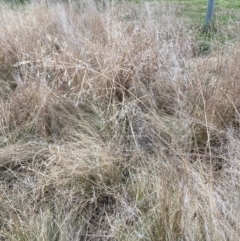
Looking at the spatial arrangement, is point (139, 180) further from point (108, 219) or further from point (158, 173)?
→ point (108, 219)

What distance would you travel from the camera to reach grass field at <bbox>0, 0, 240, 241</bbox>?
1532mm

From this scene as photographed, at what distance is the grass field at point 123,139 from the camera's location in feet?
5.03

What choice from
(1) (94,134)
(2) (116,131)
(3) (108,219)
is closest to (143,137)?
(2) (116,131)

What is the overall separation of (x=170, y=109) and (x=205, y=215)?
3.28 ft

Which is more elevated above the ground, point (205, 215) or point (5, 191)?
point (205, 215)

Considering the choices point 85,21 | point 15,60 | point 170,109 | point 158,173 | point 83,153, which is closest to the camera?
point 158,173

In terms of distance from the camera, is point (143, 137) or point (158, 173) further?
point (143, 137)

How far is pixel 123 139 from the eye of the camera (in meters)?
2.10

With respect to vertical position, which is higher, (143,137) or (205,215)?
(205,215)

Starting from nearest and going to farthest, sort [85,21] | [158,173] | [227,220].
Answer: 1. [227,220]
2. [158,173]
3. [85,21]

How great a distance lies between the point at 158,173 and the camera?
5.78 feet

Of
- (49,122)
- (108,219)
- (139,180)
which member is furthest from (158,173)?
(49,122)

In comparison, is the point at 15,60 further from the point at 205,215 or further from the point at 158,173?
the point at 205,215

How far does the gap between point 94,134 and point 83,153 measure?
215mm
